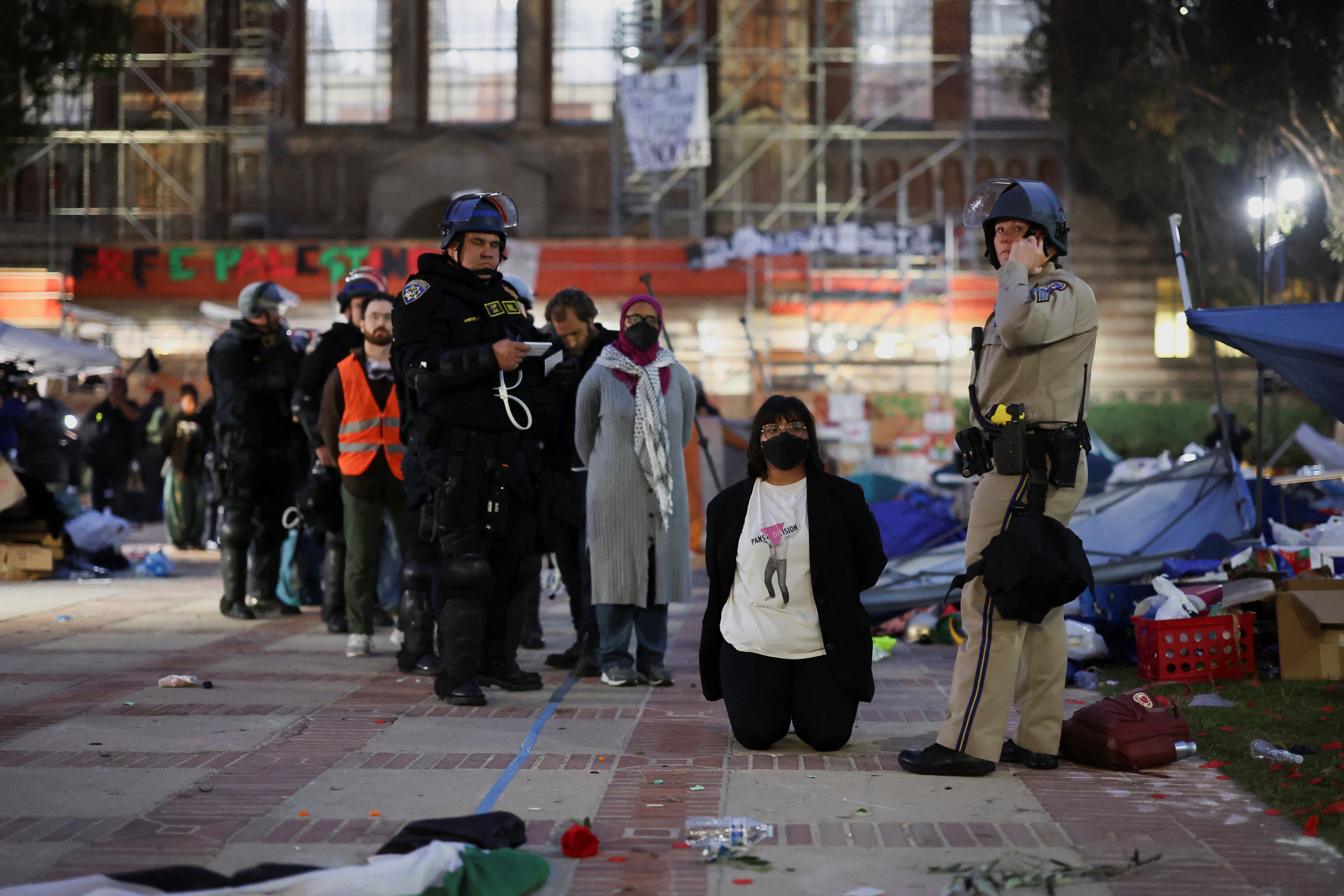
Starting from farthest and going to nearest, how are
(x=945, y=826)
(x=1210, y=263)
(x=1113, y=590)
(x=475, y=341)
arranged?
(x=1210, y=263), (x=1113, y=590), (x=475, y=341), (x=945, y=826)

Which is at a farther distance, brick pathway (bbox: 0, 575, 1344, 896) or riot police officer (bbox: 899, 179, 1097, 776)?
riot police officer (bbox: 899, 179, 1097, 776)

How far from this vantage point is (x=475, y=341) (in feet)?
20.8

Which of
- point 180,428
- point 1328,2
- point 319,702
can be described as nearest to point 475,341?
point 319,702

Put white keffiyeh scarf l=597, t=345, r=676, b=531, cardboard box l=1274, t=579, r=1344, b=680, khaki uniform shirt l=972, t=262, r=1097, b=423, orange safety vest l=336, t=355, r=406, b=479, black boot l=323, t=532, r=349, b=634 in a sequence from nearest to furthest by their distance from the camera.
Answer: khaki uniform shirt l=972, t=262, r=1097, b=423 < cardboard box l=1274, t=579, r=1344, b=680 < white keffiyeh scarf l=597, t=345, r=676, b=531 < orange safety vest l=336, t=355, r=406, b=479 < black boot l=323, t=532, r=349, b=634

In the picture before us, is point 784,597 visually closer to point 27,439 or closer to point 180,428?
point 180,428

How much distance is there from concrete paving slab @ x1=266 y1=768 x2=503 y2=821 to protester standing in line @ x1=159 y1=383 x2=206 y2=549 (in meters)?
10.6

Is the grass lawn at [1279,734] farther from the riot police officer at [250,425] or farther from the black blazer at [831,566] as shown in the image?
the riot police officer at [250,425]

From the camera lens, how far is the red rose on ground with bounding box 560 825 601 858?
3.92m

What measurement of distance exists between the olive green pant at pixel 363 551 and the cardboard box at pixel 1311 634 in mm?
4631

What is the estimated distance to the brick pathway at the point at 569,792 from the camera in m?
3.84

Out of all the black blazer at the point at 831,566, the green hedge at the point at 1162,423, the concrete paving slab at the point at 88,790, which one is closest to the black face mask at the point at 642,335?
the black blazer at the point at 831,566

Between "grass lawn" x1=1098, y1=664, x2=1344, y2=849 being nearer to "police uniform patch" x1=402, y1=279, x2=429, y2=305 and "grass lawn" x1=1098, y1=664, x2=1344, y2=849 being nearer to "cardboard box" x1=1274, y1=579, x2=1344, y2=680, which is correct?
"cardboard box" x1=1274, y1=579, x2=1344, y2=680

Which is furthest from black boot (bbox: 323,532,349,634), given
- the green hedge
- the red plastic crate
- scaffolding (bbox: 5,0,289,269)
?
scaffolding (bbox: 5,0,289,269)

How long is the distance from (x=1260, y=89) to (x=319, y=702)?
22.0 meters
